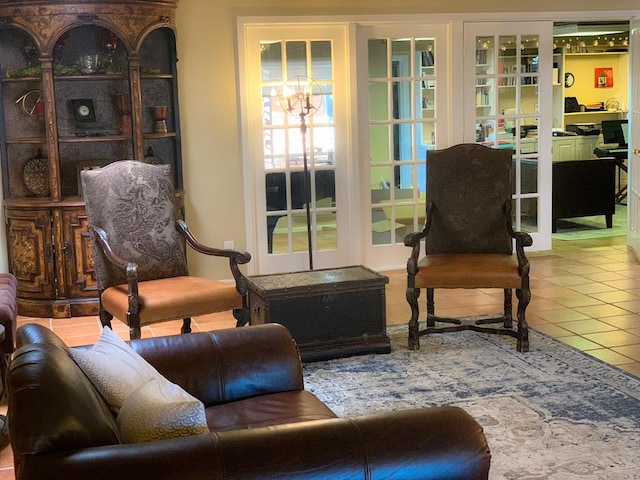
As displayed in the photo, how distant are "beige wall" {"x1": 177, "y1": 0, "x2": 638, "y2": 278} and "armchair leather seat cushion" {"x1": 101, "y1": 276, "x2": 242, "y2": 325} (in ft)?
6.26

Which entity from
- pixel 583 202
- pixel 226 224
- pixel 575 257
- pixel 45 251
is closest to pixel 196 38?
pixel 226 224

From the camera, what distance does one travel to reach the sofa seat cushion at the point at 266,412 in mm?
2539

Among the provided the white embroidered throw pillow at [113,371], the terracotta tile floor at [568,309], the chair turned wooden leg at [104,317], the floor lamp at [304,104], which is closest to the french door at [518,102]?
the terracotta tile floor at [568,309]

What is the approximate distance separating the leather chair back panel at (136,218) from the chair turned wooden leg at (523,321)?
1832mm

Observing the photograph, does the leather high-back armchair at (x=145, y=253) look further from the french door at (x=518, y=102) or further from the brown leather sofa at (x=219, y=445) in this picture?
the french door at (x=518, y=102)

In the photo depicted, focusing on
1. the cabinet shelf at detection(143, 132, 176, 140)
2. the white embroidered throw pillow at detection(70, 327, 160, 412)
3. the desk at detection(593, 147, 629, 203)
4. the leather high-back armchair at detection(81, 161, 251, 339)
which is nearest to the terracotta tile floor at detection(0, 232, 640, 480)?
the leather high-back armchair at detection(81, 161, 251, 339)

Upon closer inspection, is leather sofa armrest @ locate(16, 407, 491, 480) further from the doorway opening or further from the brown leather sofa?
the doorway opening

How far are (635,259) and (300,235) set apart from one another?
2.75m

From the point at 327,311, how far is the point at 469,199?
1.14 meters

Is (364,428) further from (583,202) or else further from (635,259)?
(583,202)

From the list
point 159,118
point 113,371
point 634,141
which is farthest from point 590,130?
point 113,371

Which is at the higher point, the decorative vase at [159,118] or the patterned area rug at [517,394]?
the decorative vase at [159,118]

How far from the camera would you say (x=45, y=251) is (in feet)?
18.4

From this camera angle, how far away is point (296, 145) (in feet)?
21.6
